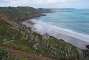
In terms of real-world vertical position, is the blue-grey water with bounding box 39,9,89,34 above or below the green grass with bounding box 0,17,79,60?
below

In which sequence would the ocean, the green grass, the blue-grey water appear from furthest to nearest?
the blue-grey water < the ocean < the green grass

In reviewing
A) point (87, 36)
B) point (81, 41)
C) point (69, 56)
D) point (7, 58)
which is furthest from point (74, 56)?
point (87, 36)

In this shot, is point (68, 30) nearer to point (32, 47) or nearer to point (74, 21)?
point (74, 21)

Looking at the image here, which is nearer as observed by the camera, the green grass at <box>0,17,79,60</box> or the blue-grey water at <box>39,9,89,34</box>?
the green grass at <box>0,17,79,60</box>

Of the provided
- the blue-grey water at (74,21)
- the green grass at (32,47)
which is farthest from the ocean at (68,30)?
the green grass at (32,47)

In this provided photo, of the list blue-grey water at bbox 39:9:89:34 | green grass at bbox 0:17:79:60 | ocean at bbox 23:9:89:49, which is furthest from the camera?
blue-grey water at bbox 39:9:89:34

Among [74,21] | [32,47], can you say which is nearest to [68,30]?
[74,21]

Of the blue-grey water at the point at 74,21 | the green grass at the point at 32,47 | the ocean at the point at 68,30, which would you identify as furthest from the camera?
the blue-grey water at the point at 74,21

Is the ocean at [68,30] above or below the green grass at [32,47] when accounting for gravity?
below

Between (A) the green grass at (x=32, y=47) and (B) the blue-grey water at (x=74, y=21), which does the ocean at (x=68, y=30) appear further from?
(A) the green grass at (x=32, y=47)

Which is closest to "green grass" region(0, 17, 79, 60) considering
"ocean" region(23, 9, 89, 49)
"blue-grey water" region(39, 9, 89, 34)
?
"ocean" region(23, 9, 89, 49)

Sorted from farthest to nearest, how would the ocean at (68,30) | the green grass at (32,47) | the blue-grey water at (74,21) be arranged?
the blue-grey water at (74,21), the ocean at (68,30), the green grass at (32,47)

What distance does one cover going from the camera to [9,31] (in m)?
47.3

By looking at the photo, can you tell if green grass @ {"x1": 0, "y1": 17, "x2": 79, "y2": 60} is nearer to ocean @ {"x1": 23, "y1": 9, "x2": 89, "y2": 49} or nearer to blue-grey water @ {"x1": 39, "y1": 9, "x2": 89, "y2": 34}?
ocean @ {"x1": 23, "y1": 9, "x2": 89, "y2": 49}
